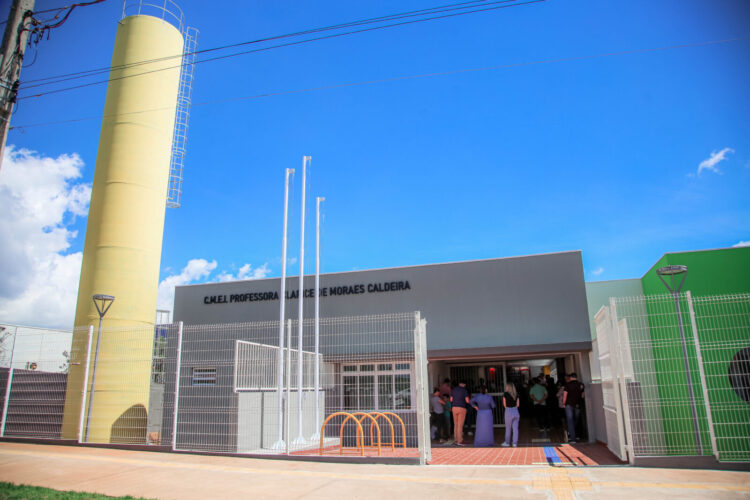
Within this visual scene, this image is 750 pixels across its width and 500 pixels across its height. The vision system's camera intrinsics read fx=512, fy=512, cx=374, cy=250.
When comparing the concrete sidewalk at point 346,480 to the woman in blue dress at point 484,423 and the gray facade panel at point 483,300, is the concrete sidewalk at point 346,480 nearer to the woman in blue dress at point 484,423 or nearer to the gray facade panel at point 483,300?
the woman in blue dress at point 484,423

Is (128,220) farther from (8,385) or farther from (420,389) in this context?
(420,389)

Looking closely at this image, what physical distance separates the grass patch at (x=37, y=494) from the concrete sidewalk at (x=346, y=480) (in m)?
0.33

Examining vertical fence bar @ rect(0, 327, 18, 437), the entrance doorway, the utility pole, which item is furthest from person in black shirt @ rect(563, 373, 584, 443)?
vertical fence bar @ rect(0, 327, 18, 437)

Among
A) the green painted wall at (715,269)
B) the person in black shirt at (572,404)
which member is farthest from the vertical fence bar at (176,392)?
the green painted wall at (715,269)

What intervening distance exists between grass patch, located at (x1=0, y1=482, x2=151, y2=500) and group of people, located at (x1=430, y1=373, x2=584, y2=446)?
879 cm

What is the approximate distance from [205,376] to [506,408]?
7087mm

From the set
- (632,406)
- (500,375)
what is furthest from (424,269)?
(632,406)

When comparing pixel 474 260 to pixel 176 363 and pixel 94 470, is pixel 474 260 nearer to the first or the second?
pixel 176 363

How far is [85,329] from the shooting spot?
11.5 metres

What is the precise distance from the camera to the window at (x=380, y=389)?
9.64m

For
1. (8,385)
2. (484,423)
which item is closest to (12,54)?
(8,385)

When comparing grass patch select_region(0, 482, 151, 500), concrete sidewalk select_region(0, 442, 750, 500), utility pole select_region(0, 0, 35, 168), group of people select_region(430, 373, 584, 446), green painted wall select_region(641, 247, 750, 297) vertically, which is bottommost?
concrete sidewalk select_region(0, 442, 750, 500)

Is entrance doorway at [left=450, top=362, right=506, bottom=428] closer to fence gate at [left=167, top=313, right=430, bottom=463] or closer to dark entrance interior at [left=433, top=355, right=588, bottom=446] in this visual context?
dark entrance interior at [left=433, top=355, right=588, bottom=446]

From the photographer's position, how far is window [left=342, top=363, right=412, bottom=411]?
964 centimetres
